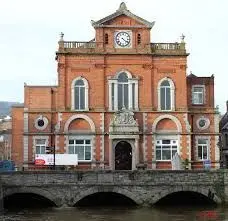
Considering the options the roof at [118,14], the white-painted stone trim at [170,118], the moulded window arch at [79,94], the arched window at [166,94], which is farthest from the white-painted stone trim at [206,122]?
the roof at [118,14]

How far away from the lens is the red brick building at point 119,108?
55438 millimetres

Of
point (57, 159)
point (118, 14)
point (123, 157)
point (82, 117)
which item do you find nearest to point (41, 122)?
point (82, 117)

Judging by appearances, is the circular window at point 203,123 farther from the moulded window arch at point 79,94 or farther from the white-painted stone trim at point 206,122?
the moulded window arch at point 79,94

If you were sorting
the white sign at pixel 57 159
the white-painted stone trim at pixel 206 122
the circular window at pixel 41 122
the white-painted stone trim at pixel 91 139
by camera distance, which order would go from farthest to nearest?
the white-painted stone trim at pixel 206 122 < the circular window at pixel 41 122 < the white-painted stone trim at pixel 91 139 < the white sign at pixel 57 159

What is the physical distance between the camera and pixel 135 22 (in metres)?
57.2

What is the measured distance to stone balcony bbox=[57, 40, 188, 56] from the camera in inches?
2226

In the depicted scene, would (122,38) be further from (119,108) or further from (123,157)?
(123,157)

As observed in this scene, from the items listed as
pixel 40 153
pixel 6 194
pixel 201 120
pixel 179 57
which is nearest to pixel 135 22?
pixel 179 57

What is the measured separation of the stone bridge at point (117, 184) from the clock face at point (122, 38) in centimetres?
1492

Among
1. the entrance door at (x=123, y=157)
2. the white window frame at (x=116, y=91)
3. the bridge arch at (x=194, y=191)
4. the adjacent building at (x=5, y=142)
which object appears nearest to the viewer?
the bridge arch at (x=194, y=191)

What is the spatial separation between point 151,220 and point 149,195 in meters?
7.09

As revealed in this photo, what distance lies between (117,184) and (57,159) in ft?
22.7

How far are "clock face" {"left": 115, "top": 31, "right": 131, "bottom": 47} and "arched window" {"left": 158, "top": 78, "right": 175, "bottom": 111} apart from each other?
471 cm

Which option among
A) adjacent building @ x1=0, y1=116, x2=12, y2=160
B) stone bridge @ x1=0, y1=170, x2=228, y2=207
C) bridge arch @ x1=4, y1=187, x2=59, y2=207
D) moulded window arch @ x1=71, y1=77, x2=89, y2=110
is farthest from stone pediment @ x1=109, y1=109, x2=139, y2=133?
adjacent building @ x1=0, y1=116, x2=12, y2=160
